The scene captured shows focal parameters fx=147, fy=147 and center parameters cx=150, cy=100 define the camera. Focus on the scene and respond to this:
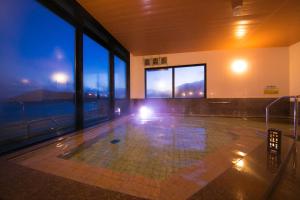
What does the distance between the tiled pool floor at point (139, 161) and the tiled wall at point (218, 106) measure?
278 centimetres

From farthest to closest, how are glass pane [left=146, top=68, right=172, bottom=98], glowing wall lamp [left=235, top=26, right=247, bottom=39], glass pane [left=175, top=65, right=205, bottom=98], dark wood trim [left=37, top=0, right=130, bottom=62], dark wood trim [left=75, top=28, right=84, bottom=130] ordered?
→ glass pane [left=146, top=68, right=172, bottom=98], glass pane [left=175, top=65, right=205, bottom=98], glowing wall lamp [left=235, top=26, right=247, bottom=39], dark wood trim [left=75, top=28, right=84, bottom=130], dark wood trim [left=37, top=0, right=130, bottom=62]

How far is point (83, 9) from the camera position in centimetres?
270

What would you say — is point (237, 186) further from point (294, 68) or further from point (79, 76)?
point (294, 68)

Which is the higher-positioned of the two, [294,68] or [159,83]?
[294,68]

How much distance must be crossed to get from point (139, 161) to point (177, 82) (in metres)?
4.26

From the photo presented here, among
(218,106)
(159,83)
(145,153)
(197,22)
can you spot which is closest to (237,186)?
(145,153)

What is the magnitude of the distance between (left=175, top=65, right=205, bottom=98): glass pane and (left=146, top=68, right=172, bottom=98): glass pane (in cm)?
31

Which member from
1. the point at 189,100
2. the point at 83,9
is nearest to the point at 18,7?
the point at 83,9

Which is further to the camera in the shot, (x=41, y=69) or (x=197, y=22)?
(x=197, y=22)

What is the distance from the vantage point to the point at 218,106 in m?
5.26

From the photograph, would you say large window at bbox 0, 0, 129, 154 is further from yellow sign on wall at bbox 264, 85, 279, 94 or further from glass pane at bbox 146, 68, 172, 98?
yellow sign on wall at bbox 264, 85, 279, 94

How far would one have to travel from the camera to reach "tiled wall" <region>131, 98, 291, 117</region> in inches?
194

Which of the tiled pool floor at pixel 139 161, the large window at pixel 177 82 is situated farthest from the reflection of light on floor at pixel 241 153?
the large window at pixel 177 82

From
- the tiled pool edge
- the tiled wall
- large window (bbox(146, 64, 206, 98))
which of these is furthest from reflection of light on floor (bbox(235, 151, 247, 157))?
large window (bbox(146, 64, 206, 98))
